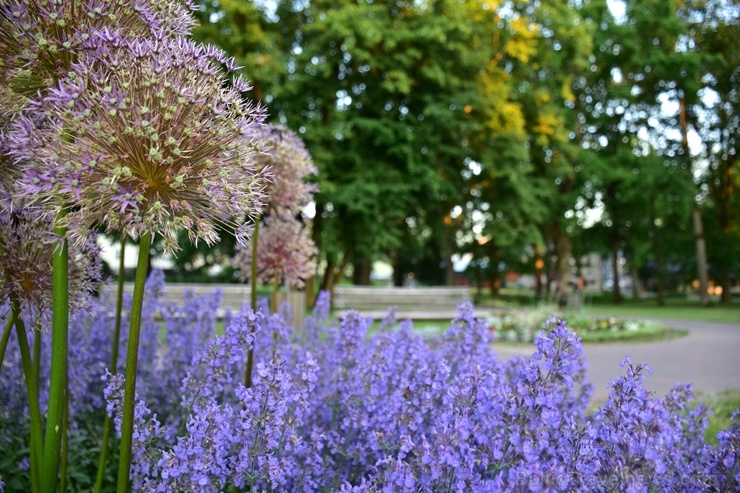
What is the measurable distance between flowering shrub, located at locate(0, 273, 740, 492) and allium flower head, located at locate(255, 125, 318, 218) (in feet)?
2.73

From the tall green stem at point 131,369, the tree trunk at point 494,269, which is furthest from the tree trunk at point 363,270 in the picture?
the tall green stem at point 131,369

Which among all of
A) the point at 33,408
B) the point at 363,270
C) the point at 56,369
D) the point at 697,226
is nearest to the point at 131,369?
the point at 56,369

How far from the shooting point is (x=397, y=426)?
2.89m

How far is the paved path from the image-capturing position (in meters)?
8.77

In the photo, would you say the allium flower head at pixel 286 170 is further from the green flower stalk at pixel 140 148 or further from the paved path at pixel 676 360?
the paved path at pixel 676 360

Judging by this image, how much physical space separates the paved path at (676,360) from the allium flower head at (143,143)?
18.2 ft

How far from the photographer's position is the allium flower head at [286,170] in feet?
13.3

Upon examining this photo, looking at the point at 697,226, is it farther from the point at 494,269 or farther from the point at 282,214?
the point at 282,214

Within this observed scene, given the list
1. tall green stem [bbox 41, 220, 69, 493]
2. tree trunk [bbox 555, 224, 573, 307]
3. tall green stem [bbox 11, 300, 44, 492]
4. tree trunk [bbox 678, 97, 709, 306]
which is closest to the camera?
tall green stem [bbox 41, 220, 69, 493]

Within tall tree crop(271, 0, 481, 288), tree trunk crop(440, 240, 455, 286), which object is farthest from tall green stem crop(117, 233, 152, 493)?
tree trunk crop(440, 240, 455, 286)

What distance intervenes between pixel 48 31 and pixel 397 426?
216cm

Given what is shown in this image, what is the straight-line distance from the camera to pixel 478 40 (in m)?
21.4

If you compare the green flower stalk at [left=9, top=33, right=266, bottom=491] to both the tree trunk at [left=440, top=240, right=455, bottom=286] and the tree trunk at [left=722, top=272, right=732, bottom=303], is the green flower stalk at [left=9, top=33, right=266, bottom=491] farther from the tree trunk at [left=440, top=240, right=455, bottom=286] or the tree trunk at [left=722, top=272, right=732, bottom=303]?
the tree trunk at [left=722, top=272, right=732, bottom=303]

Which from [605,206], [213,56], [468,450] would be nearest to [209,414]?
[468,450]
